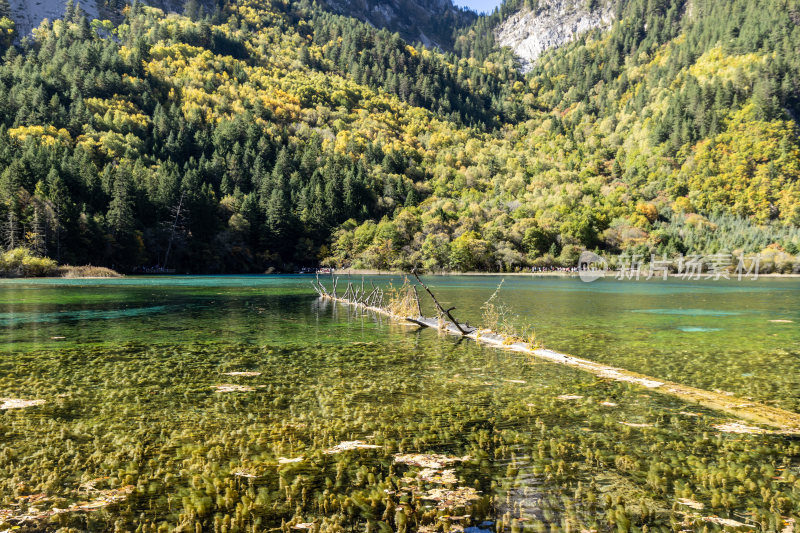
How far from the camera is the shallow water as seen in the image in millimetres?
7898

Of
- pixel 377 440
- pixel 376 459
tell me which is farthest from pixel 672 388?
pixel 376 459

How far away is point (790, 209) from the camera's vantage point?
174750 mm

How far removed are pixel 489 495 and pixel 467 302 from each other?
44.1 meters

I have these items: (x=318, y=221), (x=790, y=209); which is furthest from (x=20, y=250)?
(x=790, y=209)

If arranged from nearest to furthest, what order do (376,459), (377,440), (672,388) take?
(376,459) → (377,440) → (672,388)

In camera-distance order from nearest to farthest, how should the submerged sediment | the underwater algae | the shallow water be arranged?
the underwater algae
the shallow water
the submerged sediment

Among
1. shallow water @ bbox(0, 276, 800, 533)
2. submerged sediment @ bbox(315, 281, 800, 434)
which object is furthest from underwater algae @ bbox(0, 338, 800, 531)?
submerged sediment @ bbox(315, 281, 800, 434)

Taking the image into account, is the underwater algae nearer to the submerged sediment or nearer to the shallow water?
the shallow water

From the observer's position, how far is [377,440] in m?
11.1

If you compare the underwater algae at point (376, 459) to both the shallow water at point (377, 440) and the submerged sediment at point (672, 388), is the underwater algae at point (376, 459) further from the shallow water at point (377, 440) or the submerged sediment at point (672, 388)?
the submerged sediment at point (672, 388)

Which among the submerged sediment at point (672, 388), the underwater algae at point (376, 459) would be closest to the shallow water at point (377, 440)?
the underwater algae at point (376, 459)

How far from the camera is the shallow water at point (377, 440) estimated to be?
7.90 meters

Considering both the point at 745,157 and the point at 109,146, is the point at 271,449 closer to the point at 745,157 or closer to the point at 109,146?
the point at 109,146

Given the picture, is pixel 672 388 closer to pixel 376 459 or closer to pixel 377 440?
pixel 377 440
